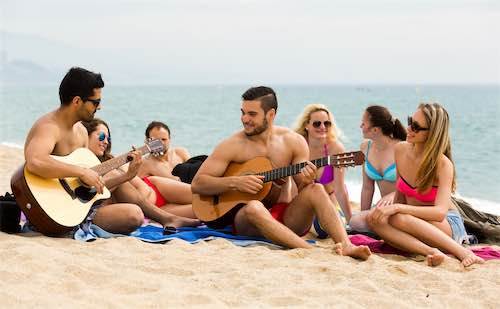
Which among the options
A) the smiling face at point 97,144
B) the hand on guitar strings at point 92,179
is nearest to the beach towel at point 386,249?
the hand on guitar strings at point 92,179

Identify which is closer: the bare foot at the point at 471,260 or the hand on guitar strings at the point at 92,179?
the bare foot at the point at 471,260

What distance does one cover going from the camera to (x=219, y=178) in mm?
6320

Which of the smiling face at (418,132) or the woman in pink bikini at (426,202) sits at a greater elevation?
the smiling face at (418,132)

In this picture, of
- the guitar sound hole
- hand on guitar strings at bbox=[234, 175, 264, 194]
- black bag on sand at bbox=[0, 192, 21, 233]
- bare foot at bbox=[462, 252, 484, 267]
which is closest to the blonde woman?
hand on guitar strings at bbox=[234, 175, 264, 194]

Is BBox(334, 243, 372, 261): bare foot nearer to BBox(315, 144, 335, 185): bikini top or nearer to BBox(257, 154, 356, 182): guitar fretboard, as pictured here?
BBox(257, 154, 356, 182): guitar fretboard

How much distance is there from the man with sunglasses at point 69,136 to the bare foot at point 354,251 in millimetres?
1599

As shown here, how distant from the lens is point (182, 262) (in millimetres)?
5410

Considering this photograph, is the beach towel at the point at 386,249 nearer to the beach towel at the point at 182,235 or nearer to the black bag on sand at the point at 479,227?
the beach towel at the point at 182,235

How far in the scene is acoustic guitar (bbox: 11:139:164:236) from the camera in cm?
589

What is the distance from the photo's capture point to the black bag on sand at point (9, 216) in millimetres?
6145

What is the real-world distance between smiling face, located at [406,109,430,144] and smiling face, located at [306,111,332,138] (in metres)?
1.37

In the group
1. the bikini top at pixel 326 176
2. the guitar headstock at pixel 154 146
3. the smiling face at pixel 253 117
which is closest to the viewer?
the smiling face at pixel 253 117

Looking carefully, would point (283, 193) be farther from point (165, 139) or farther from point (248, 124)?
point (165, 139)

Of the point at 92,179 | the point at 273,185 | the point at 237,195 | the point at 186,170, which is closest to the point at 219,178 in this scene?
the point at 237,195
